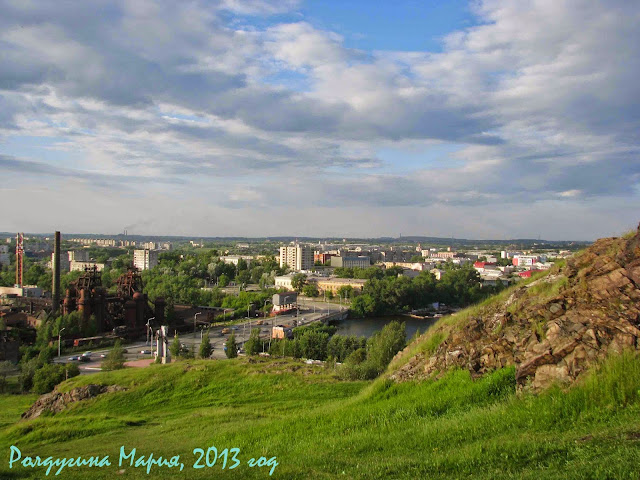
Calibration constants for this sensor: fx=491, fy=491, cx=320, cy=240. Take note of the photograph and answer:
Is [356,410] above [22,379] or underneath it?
above

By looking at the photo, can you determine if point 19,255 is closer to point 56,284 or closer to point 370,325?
point 56,284

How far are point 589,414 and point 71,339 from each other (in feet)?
119

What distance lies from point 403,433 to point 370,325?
4559 cm

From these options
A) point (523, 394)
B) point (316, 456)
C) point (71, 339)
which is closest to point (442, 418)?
point (523, 394)

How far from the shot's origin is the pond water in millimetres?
45656

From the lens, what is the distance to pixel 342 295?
223 feet

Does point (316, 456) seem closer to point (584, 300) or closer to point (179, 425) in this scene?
point (584, 300)

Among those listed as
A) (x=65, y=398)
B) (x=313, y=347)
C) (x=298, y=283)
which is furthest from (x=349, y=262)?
(x=65, y=398)

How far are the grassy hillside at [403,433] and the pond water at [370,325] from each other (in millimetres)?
33536

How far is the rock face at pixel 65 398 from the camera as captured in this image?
14.3 m

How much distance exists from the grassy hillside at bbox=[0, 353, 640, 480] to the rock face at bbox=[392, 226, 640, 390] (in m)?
0.34

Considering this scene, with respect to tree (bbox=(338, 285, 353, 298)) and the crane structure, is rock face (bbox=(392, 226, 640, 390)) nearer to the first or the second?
tree (bbox=(338, 285, 353, 298))

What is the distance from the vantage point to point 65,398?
14.5m

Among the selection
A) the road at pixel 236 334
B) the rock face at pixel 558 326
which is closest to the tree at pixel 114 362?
the road at pixel 236 334
